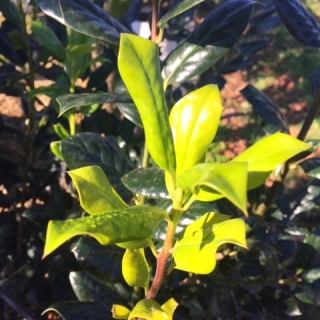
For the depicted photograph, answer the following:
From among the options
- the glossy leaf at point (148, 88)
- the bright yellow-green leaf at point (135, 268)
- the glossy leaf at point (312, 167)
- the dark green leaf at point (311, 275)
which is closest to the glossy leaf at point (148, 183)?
the bright yellow-green leaf at point (135, 268)

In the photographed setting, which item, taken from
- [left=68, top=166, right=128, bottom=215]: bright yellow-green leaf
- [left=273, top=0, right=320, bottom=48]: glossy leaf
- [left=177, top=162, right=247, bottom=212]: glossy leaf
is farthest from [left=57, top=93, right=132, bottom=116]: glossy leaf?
[left=273, top=0, right=320, bottom=48]: glossy leaf

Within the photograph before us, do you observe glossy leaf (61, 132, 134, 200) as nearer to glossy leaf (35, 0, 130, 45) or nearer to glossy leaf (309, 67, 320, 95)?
glossy leaf (35, 0, 130, 45)

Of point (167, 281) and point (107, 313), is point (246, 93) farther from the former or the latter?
point (107, 313)

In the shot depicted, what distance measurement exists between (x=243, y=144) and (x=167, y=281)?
2027mm

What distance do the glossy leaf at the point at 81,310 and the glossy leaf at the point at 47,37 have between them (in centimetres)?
56

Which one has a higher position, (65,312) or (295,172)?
(65,312)

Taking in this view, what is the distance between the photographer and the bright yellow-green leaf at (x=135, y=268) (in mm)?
660

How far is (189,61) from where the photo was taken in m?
0.87

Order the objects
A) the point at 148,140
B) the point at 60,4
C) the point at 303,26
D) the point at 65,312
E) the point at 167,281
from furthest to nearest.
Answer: the point at 167,281 < the point at 303,26 < the point at 65,312 < the point at 60,4 < the point at 148,140

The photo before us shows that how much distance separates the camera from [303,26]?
1000 millimetres

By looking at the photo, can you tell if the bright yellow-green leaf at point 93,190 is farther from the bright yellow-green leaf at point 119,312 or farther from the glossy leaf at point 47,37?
the glossy leaf at point 47,37

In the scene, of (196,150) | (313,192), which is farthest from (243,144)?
(196,150)

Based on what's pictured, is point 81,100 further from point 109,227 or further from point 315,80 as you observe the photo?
point 315,80

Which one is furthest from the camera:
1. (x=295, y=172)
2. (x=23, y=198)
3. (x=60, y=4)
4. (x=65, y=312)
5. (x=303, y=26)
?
(x=295, y=172)
